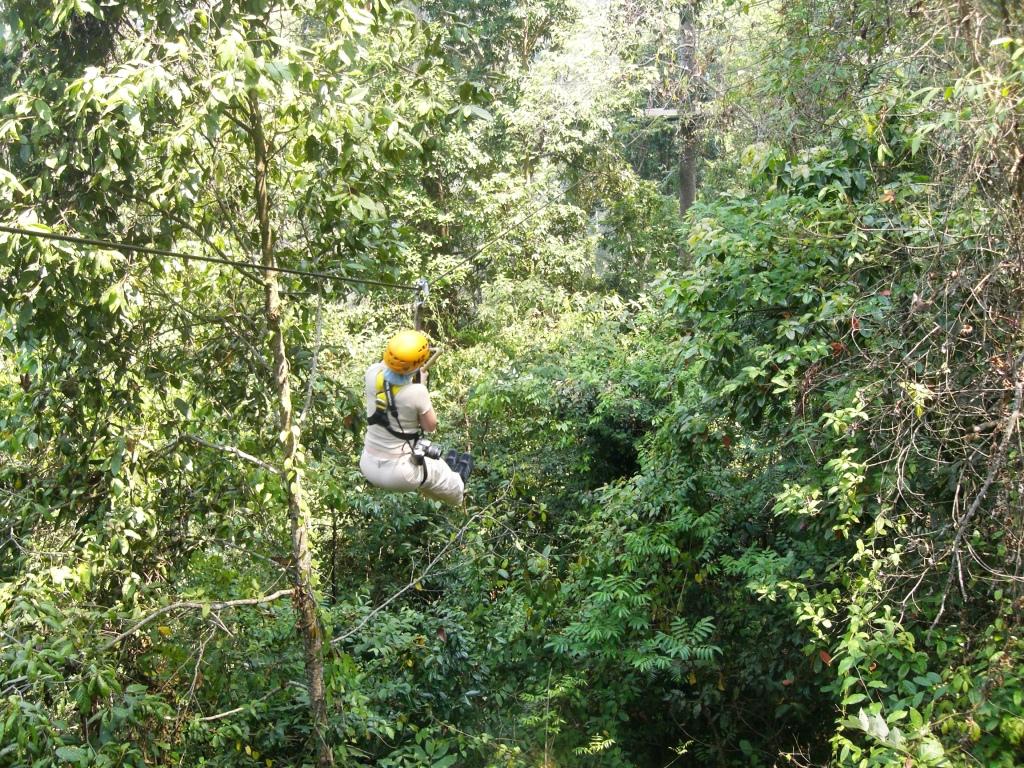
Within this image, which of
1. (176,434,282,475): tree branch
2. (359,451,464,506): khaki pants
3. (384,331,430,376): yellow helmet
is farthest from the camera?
(359,451,464,506): khaki pants

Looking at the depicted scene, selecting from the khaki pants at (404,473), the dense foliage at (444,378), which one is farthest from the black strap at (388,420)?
the dense foliage at (444,378)

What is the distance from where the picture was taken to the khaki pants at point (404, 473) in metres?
4.01

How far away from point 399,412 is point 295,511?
0.61 metres

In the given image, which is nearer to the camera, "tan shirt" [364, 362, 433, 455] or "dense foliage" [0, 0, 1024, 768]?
"dense foliage" [0, 0, 1024, 768]

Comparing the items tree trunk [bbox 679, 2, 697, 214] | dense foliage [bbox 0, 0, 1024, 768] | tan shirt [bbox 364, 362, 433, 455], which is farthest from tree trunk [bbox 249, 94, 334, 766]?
tree trunk [bbox 679, 2, 697, 214]

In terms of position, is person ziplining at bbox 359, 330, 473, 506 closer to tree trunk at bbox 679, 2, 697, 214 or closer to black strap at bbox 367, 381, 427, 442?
black strap at bbox 367, 381, 427, 442

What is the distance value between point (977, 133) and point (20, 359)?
4370 mm

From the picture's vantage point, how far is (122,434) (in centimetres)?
407

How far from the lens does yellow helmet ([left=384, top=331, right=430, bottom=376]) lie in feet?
12.0

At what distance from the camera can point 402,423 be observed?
12.9 ft

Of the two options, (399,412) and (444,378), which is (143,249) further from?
(444,378)

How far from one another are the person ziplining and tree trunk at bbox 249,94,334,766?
0.35m

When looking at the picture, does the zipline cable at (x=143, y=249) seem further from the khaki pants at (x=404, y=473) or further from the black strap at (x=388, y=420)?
the khaki pants at (x=404, y=473)

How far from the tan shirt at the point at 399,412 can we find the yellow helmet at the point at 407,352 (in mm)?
129
